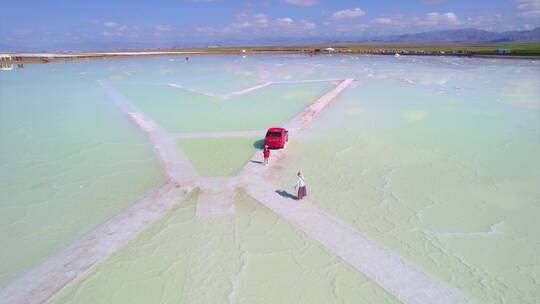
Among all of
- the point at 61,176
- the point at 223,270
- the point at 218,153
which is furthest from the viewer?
the point at 218,153

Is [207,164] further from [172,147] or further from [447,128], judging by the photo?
[447,128]

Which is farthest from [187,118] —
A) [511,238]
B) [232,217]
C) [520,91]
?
[520,91]

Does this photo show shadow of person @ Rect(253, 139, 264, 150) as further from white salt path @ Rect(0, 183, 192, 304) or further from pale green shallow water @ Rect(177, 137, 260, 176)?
white salt path @ Rect(0, 183, 192, 304)

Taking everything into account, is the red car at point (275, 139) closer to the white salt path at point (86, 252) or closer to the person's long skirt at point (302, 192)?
the person's long skirt at point (302, 192)

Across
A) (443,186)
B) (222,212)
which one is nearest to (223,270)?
(222,212)

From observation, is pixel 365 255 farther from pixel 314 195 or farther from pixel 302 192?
pixel 314 195

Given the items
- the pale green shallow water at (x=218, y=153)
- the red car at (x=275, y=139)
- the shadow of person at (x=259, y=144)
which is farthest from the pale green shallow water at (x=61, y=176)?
the red car at (x=275, y=139)
